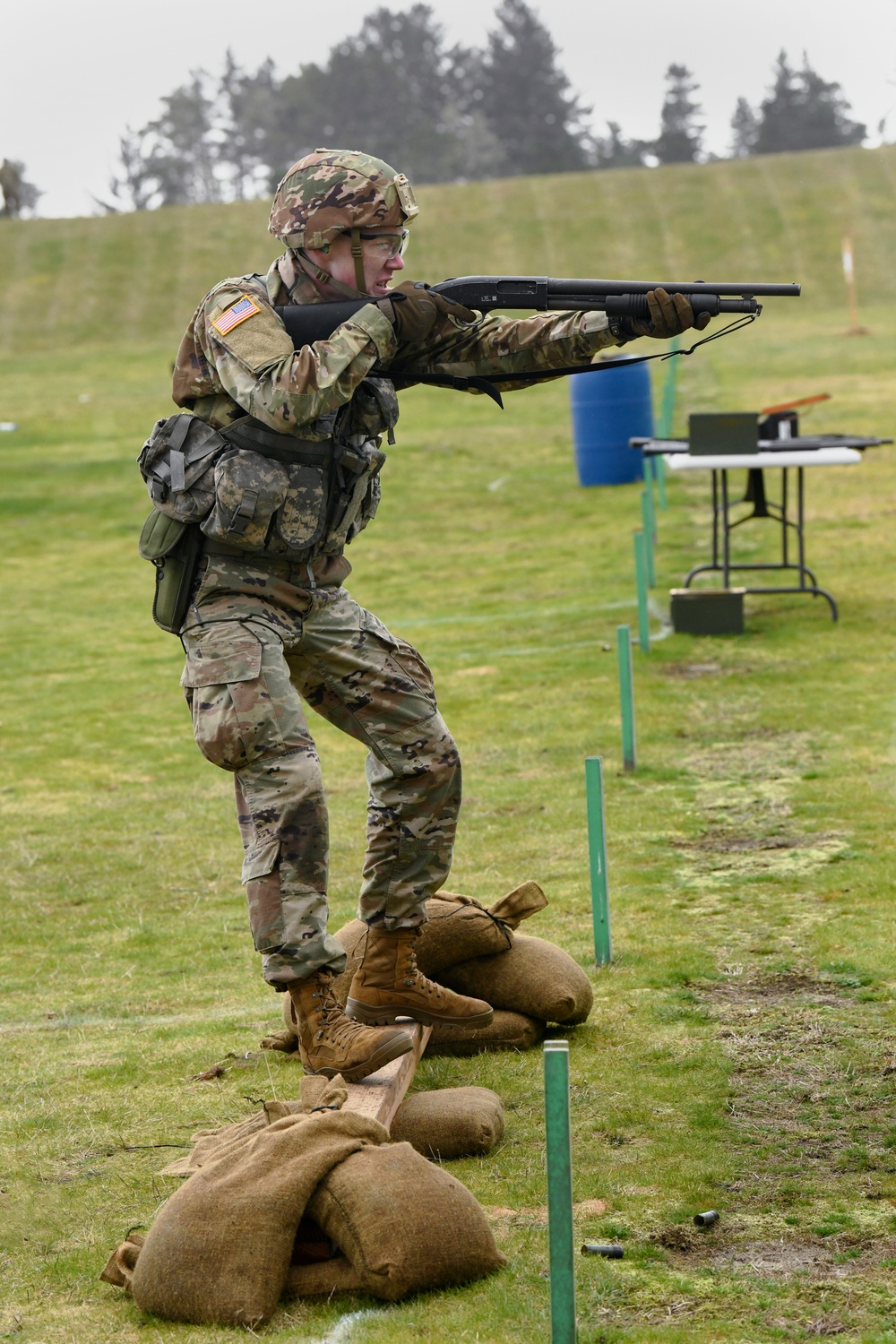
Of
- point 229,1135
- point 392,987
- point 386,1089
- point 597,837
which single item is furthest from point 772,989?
point 229,1135

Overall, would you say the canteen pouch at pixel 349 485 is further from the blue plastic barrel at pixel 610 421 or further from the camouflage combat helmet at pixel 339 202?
the blue plastic barrel at pixel 610 421

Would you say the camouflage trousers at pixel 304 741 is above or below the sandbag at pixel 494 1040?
above

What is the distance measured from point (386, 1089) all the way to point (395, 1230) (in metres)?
0.79

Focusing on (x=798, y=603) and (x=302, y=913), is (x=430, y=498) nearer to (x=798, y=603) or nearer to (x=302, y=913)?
(x=798, y=603)

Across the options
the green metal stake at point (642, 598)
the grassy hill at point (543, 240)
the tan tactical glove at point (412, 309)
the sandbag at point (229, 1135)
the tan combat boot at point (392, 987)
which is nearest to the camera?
the sandbag at point (229, 1135)

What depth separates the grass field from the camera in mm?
3506

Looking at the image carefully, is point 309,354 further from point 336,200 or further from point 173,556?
point 173,556

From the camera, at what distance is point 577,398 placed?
19391 mm

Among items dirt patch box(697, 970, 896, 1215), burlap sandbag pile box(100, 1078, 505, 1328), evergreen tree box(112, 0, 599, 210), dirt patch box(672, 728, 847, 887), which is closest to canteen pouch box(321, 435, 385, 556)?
burlap sandbag pile box(100, 1078, 505, 1328)

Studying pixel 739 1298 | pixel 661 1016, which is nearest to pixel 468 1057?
pixel 661 1016

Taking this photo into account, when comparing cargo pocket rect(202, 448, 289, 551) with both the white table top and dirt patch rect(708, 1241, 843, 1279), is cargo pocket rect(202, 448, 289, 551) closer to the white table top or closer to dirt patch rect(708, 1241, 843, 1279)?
dirt patch rect(708, 1241, 843, 1279)

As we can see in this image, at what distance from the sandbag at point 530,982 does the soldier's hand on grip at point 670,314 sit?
6.19 ft

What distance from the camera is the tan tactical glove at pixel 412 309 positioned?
4.40m

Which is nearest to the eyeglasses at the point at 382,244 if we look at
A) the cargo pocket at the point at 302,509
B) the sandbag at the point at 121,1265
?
the cargo pocket at the point at 302,509
